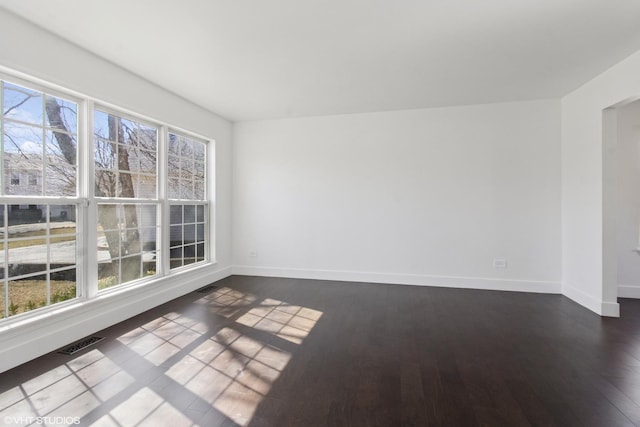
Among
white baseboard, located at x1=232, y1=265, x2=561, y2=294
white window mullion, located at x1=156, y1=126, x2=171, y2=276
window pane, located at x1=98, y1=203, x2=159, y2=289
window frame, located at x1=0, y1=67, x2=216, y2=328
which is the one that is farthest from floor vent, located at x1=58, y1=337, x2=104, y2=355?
white baseboard, located at x1=232, y1=265, x2=561, y2=294

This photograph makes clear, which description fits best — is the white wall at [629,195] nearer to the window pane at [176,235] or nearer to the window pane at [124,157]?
the window pane at [176,235]

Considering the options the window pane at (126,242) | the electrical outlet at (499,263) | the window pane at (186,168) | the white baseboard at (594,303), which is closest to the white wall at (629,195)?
the white baseboard at (594,303)

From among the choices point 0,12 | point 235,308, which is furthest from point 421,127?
point 0,12

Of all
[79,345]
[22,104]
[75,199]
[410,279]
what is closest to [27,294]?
[79,345]

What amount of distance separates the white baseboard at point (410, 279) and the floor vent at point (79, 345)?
105 inches

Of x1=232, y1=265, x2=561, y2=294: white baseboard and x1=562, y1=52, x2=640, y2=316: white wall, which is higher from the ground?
x1=562, y1=52, x2=640, y2=316: white wall

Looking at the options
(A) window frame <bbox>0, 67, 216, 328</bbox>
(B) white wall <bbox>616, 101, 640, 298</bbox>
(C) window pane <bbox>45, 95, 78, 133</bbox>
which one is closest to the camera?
(A) window frame <bbox>0, 67, 216, 328</bbox>

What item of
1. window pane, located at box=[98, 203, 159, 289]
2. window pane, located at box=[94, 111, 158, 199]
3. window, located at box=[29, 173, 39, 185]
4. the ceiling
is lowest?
window pane, located at box=[98, 203, 159, 289]

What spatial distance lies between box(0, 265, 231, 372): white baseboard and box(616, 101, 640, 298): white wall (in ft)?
19.7

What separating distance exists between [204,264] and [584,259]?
5.22m

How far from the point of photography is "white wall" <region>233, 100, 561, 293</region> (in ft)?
14.0

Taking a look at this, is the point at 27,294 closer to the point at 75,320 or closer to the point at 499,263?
the point at 75,320

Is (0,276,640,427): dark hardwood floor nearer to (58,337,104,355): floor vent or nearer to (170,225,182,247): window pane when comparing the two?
(58,337,104,355): floor vent

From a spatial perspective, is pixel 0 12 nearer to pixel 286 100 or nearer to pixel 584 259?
pixel 286 100
